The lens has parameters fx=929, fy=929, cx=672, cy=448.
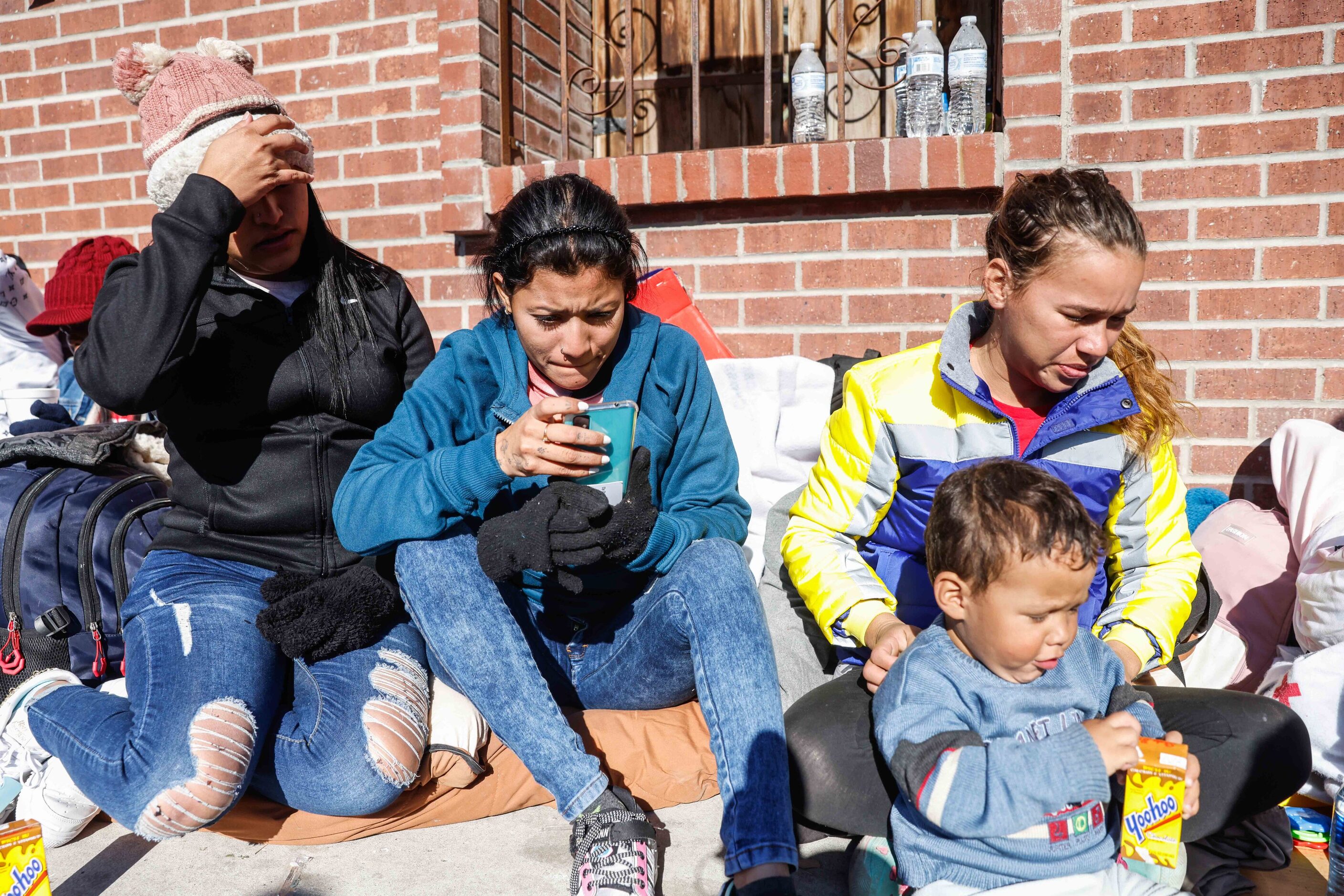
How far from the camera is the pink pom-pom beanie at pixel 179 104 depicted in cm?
208

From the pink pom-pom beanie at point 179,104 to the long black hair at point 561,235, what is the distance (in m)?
0.62

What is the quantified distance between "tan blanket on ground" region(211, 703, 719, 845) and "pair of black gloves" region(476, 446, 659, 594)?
1.79 ft

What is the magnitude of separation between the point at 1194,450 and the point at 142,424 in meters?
3.29

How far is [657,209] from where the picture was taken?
345 cm

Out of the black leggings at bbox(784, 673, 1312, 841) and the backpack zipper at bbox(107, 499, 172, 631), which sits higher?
the backpack zipper at bbox(107, 499, 172, 631)

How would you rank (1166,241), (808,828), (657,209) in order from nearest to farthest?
(808,828), (1166,241), (657,209)

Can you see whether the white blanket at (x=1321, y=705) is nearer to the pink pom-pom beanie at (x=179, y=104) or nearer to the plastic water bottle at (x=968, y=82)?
the plastic water bottle at (x=968, y=82)

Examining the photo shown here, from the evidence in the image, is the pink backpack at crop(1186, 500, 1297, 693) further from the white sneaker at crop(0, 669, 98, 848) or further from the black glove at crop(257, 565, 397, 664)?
the white sneaker at crop(0, 669, 98, 848)

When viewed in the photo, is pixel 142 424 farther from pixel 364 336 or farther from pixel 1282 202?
pixel 1282 202

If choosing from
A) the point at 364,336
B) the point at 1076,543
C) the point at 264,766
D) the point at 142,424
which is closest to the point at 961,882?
the point at 1076,543

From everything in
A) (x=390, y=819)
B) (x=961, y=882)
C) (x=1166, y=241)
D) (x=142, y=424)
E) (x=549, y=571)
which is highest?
(x=1166, y=241)

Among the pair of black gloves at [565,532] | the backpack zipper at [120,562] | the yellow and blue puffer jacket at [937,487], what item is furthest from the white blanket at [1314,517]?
the backpack zipper at [120,562]

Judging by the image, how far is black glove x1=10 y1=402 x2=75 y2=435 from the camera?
9.90 feet

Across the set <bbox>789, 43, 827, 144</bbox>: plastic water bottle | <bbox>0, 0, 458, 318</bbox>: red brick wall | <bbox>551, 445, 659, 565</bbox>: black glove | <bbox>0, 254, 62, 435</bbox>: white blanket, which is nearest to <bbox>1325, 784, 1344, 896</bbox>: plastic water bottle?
<bbox>551, 445, 659, 565</bbox>: black glove
